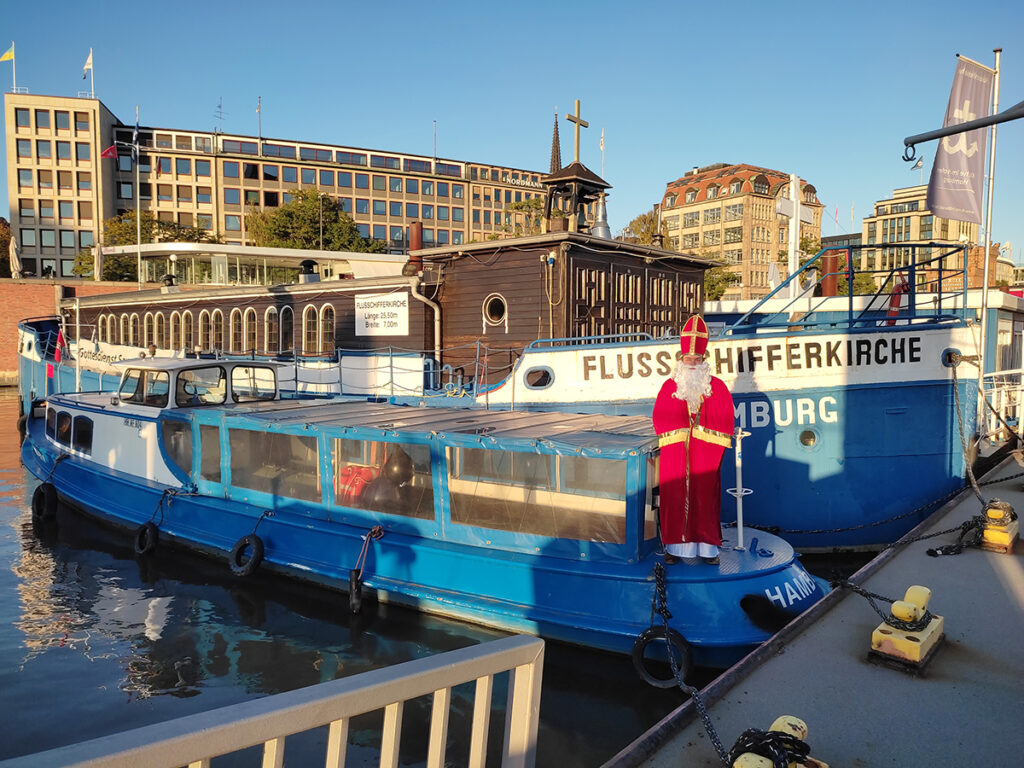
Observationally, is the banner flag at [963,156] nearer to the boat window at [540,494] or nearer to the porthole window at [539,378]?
the porthole window at [539,378]

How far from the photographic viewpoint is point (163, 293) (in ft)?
80.5

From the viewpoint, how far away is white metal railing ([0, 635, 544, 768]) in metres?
1.59

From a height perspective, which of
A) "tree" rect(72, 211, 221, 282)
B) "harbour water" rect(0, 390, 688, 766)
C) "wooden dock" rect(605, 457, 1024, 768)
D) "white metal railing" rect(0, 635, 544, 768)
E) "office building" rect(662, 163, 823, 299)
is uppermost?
"office building" rect(662, 163, 823, 299)

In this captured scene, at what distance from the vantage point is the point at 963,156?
38.1 ft

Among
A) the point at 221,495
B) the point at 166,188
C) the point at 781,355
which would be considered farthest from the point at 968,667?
the point at 166,188

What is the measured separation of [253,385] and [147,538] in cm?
313

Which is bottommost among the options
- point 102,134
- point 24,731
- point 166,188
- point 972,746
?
point 24,731

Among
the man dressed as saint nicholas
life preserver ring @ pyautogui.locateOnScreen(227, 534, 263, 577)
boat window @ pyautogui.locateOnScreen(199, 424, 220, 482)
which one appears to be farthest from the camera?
boat window @ pyautogui.locateOnScreen(199, 424, 220, 482)

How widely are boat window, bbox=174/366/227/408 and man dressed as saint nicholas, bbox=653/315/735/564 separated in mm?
8016

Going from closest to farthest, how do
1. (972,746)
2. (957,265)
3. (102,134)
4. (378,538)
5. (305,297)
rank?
(972,746), (378,538), (305,297), (957,265), (102,134)

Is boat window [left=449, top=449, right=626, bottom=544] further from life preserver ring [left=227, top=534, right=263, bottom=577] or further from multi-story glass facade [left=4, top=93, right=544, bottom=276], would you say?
multi-story glass facade [left=4, top=93, right=544, bottom=276]

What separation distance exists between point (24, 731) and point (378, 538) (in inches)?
148

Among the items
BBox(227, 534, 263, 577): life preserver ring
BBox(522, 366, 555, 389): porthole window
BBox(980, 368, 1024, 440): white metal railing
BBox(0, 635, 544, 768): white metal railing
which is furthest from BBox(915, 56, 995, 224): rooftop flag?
BBox(0, 635, 544, 768): white metal railing

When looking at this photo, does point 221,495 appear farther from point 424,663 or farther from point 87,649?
point 424,663
